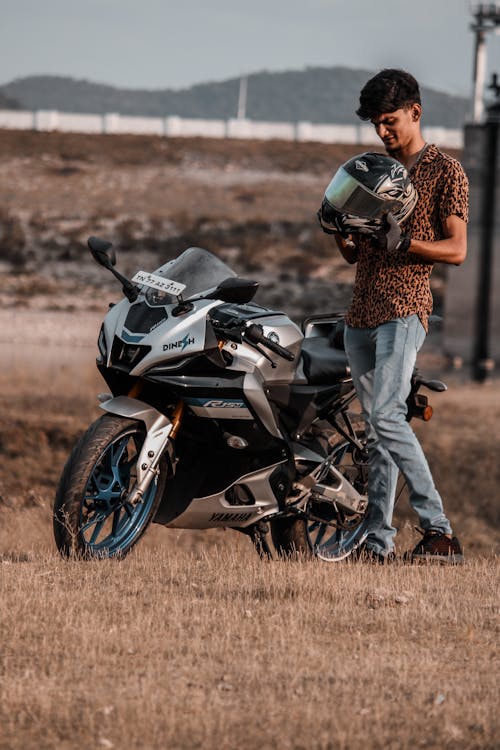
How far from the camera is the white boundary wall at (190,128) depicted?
282 feet

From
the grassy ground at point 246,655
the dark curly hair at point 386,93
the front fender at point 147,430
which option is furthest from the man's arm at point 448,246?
the grassy ground at point 246,655

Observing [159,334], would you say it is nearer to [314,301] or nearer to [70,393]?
[70,393]

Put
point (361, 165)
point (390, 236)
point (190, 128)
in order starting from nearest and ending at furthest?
point (390, 236) < point (361, 165) < point (190, 128)

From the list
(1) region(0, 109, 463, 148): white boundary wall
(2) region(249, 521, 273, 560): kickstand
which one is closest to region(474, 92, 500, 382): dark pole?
(2) region(249, 521, 273, 560): kickstand

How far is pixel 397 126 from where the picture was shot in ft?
23.6

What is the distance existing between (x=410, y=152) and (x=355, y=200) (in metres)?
0.52

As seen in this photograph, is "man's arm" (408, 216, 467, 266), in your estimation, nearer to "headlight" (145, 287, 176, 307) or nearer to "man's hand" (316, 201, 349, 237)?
"man's hand" (316, 201, 349, 237)

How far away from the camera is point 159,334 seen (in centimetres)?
700

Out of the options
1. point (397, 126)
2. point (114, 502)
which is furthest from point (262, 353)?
point (397, 126)

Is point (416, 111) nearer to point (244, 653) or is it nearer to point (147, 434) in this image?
point (147, 434)

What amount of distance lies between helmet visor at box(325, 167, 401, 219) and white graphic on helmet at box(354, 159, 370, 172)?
0.07m

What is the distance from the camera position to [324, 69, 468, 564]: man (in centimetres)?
711

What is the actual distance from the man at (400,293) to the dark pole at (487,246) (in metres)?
24.7

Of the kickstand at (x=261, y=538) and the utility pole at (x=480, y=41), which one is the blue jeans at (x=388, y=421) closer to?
the kickstand at (x=261, y=538)
